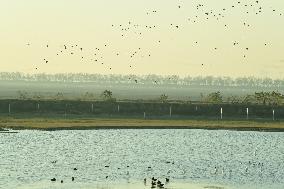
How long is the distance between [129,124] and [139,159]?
2783 cm

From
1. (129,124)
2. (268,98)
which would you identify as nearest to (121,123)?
(129,124)

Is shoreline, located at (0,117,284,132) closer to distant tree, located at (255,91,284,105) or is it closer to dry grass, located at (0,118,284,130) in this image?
dry grass, located at (0,118,284,130)

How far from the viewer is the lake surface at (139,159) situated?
35625mm

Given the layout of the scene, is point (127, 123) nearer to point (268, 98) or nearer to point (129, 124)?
point (129, 124)

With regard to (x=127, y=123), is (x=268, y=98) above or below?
above

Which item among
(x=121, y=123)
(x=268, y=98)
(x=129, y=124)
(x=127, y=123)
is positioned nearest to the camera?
(x=129, y=124)

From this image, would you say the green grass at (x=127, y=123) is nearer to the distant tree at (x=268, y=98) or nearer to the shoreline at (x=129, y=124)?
the shoreline at (x=129, y=124)

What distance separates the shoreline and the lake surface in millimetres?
3111

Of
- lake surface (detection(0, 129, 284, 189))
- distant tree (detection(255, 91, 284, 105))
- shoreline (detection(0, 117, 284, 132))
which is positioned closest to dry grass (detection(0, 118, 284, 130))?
shoreline (detection(0, 117, 284, 132))

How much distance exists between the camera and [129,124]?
73062mm

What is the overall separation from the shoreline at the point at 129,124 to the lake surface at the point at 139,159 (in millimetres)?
3111

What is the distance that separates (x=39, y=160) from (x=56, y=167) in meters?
3.38

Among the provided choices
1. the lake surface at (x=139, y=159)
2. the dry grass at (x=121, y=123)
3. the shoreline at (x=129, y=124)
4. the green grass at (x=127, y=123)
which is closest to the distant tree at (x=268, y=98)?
the green grass at (x=127, y=123)

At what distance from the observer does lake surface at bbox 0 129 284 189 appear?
35.6 m
